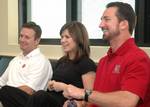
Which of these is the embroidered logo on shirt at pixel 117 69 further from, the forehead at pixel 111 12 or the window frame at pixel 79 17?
the window frame at pixel 79 17

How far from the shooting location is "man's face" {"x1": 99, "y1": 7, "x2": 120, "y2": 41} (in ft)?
6.63

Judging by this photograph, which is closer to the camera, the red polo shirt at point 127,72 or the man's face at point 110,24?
the red polo shirt at point 127,72

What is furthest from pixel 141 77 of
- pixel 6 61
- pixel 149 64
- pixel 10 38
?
pixel 10 38

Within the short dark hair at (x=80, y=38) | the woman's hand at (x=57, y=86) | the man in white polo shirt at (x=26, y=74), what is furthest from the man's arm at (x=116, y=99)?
the man in white polo shirt at (x=26, y=74)

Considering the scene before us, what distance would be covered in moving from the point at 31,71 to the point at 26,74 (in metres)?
0.09

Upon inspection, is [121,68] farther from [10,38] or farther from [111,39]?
[10,38]

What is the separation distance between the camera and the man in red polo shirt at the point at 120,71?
1.80 metres

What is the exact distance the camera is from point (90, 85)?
8.34 ft

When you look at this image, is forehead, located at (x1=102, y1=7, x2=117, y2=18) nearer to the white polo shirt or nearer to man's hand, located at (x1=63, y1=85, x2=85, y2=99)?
man's hand, located at (x1=63, y1=85, x2=85, y2=99)

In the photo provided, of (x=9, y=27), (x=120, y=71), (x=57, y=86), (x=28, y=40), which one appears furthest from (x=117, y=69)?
(x=9, y=27)

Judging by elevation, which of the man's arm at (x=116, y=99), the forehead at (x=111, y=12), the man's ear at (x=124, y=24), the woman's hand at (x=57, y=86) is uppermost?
the forehead at (x=111, y=12)

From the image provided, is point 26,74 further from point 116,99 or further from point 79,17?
point 116,99

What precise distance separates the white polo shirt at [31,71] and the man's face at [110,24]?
124 cm

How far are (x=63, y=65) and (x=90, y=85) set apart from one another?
1.49 ft
